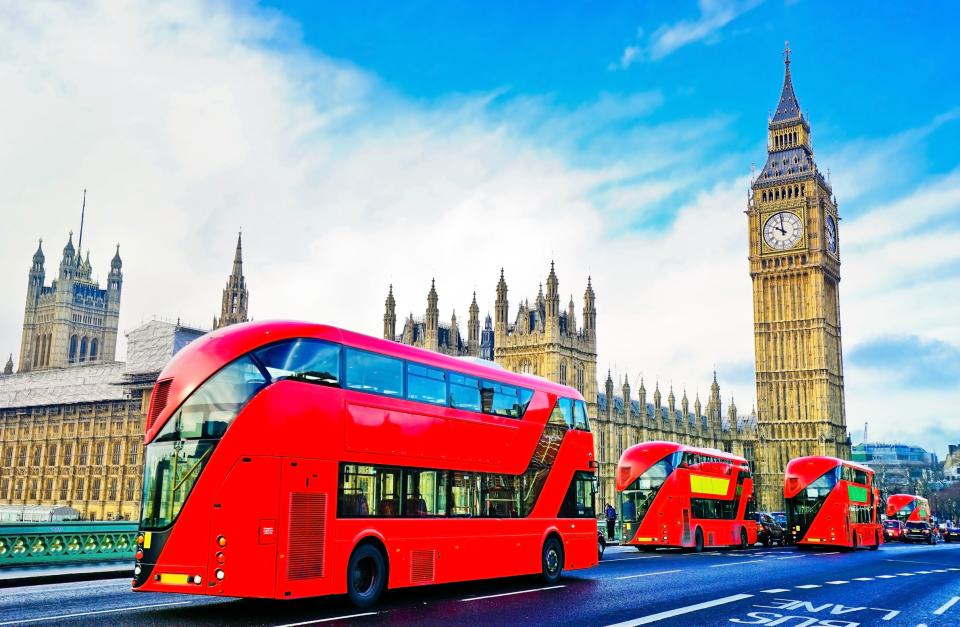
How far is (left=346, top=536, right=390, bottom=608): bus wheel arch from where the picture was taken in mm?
12909

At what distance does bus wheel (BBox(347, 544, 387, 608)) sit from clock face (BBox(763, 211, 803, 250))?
8135cm

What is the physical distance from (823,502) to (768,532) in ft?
17.3

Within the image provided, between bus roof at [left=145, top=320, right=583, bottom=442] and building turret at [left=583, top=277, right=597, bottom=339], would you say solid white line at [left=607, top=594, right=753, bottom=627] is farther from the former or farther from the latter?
building turret at [left=583, top=277, right=597, bottom=339]

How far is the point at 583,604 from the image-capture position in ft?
45.0

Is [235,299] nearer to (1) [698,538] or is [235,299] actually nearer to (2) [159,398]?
(1) [698,538]

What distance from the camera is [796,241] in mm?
87375

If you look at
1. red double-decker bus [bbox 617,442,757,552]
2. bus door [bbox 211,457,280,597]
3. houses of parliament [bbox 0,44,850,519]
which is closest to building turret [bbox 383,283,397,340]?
houses of parliament [bbox 0,44,850,519]

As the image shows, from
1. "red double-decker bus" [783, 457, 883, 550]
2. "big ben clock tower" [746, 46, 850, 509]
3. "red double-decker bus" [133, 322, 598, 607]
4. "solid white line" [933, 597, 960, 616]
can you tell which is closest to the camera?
"red double-decker bus" [133, 322, 598, 607]

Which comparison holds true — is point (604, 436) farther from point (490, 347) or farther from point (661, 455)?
Result: point (661, 455)

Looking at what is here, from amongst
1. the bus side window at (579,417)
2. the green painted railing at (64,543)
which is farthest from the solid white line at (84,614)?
the bus side window at (579,417)

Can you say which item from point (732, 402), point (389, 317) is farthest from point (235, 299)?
point (732, 402)

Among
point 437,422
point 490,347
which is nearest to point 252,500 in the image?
point 437,422

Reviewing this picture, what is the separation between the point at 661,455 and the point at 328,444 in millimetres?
18053

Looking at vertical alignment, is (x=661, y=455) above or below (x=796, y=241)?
below
